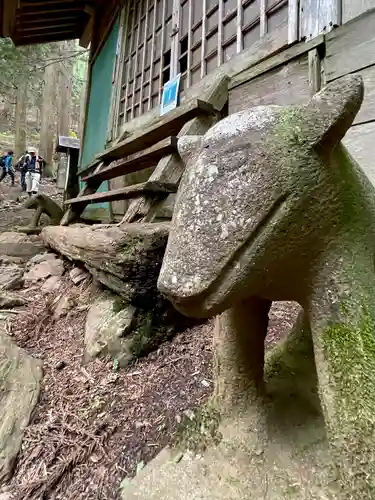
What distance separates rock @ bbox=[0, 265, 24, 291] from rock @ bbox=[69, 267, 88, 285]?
2.03ft

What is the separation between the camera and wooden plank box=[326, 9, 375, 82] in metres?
1.70

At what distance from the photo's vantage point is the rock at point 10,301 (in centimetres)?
275

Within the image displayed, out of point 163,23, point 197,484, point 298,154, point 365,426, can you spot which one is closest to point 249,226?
point 298,154

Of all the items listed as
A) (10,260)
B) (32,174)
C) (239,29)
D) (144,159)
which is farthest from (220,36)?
(32,174)

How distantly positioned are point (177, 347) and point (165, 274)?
1.07 meters

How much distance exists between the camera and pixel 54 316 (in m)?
2.51

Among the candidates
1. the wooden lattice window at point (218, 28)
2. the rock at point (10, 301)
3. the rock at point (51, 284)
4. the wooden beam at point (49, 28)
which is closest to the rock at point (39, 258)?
the rock at point (51, 284)

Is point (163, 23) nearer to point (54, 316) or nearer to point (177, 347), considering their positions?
point (54, 316)

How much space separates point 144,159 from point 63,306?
48.1 inches

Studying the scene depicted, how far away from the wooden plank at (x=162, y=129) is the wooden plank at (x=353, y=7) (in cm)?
89

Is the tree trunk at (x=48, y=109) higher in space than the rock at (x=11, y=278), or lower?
higher

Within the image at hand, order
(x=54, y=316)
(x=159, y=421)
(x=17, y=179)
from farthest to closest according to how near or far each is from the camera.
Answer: (x=17, y=179) < (x=54, y=316) < (x=159, y=421)

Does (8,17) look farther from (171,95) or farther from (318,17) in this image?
(318,17)

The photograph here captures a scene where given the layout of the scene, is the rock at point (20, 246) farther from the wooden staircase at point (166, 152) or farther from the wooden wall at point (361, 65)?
the wooden wall at point (361, 65)
